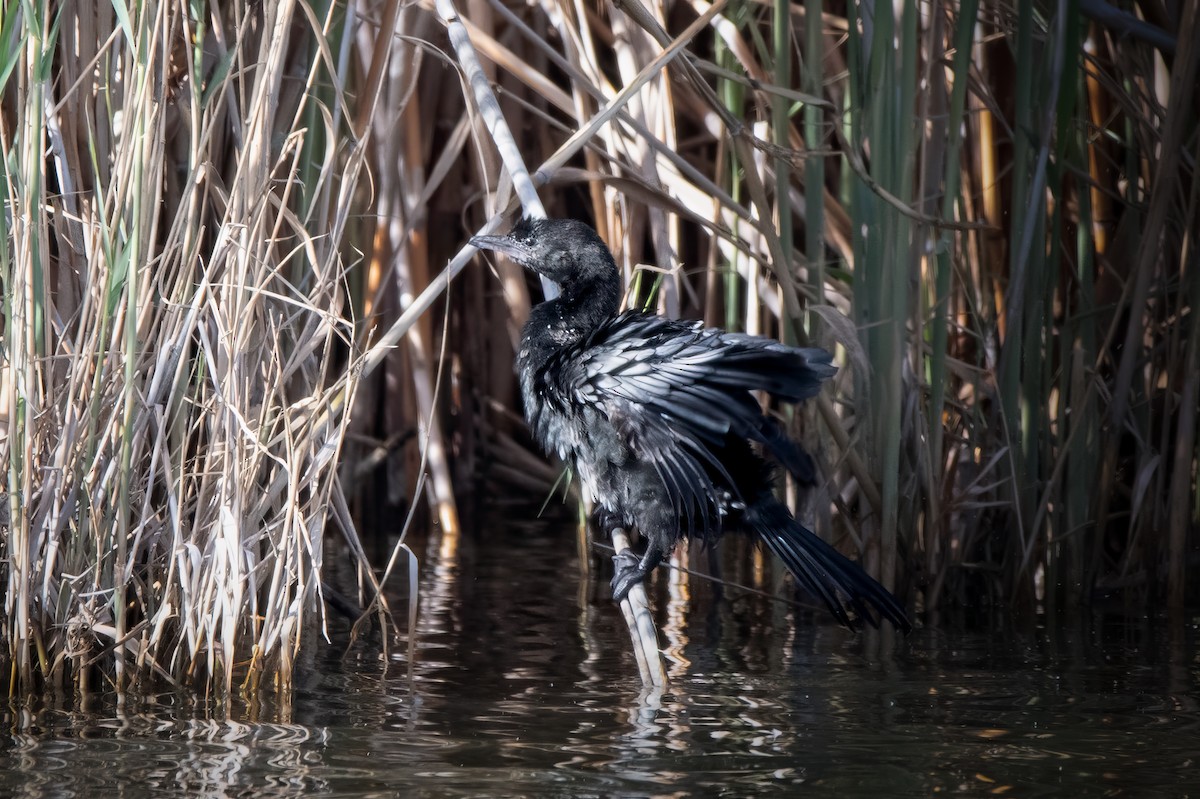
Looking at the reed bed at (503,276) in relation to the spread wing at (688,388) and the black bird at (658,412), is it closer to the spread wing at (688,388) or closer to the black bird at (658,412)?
the black bird at (658,412)

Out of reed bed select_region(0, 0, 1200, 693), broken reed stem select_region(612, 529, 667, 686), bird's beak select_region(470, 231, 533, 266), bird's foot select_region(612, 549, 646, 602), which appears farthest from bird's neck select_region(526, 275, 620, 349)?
broken reed stem select_region(612, 529, 667, 686)

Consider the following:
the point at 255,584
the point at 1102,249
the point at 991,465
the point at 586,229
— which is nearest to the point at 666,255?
the point at 586,229

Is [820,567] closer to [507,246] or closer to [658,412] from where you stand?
[658,412]

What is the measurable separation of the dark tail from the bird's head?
2.11 ft

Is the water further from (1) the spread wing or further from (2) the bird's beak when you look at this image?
(2) the bird's beak

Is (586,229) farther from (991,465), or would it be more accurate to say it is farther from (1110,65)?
(1110,65)

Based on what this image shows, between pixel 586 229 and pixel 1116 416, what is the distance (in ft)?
5.11

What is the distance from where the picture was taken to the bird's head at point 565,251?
3.31m

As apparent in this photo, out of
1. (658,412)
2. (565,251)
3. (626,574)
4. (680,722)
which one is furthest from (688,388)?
(680,722)

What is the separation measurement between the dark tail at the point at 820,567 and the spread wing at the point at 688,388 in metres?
0.11

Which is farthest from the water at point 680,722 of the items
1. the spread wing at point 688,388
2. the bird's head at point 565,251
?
the bird's head at point 565,251

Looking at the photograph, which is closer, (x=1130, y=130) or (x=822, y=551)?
(x=822, y=551)

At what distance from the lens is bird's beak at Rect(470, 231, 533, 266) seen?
3289mm

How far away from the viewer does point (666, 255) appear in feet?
13.6
